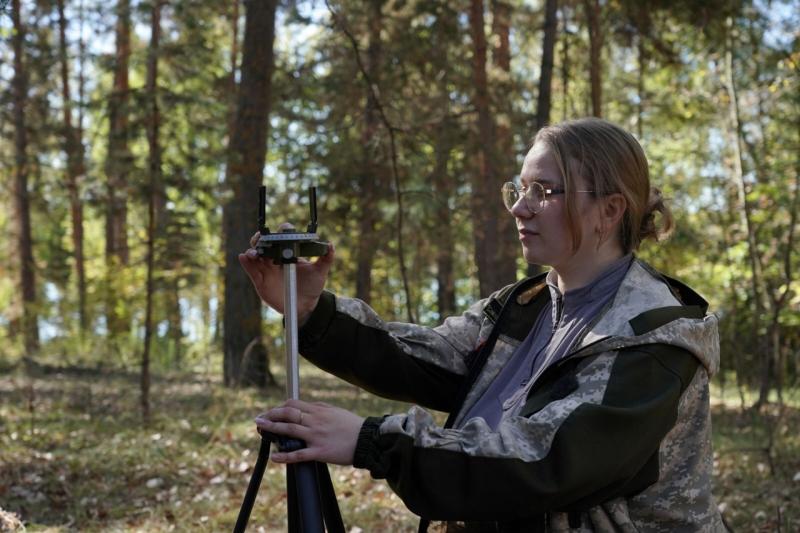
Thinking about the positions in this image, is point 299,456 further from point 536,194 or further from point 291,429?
point 536,194

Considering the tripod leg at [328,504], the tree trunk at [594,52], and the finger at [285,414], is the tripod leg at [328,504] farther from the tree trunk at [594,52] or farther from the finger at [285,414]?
the tree trunk at [594,52]

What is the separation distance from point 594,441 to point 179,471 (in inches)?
189

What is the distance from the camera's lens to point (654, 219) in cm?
237

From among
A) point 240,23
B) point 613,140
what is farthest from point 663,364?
point 240,23

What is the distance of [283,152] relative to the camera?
14.6 m

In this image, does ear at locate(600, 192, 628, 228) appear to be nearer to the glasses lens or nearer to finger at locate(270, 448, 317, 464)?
the glasses lens

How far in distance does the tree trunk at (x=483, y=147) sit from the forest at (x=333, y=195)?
0.15 ft

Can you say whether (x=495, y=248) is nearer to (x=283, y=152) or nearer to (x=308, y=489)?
Answer: (x=283, y=152)

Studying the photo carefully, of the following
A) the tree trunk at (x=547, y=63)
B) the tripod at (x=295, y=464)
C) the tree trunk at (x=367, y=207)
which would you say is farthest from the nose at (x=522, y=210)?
the tree trunk at (x=367, y=207)

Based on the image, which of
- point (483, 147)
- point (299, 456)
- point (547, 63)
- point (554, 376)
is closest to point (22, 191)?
point (483, 147)

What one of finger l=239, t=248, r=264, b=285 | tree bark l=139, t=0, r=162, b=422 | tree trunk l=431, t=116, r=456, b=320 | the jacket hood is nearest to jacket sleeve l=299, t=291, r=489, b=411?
finger l=239, t=248, r=264, b=285

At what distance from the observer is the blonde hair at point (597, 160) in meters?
2.10

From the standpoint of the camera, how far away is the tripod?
A: 6.06ft

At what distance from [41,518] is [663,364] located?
13.7ft
